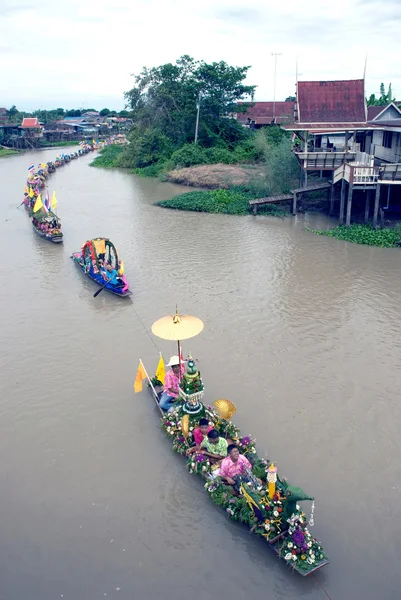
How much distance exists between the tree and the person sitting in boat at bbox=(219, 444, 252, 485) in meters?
33.2

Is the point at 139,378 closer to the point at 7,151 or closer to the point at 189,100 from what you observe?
the point at 189,100

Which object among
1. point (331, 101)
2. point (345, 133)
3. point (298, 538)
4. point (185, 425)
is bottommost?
point (298, 538)

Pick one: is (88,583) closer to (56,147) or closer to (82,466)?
(82,466)

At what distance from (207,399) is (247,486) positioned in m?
3.12

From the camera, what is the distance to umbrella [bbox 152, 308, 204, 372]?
8.60m

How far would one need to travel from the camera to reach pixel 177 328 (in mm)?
8758

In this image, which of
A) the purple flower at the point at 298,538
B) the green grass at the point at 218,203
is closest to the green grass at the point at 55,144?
the green grass at the point at 218,203

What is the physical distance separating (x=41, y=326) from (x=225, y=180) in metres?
18.8

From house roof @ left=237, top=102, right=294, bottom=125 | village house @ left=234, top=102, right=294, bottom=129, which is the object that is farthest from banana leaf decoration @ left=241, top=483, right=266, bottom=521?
house roof @ left=237, top=102, right=294, bottom=125

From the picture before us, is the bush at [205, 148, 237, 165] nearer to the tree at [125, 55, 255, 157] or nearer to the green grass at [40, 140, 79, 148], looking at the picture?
the tree at [125, 55, 255, 157]

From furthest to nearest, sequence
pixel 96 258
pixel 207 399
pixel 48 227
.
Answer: pixel 48 227 → pixel 96 258 → pixel 207 399

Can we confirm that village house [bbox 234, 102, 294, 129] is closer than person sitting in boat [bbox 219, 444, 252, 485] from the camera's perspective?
No

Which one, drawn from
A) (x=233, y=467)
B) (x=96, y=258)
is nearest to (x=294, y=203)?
(x=96, y=258)

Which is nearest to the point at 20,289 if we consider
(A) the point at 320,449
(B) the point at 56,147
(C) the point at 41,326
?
(C) the point at 41,326
